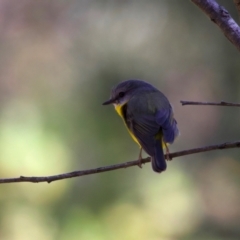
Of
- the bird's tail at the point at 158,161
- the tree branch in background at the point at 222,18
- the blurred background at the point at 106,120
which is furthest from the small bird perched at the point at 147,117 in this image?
the blurred background at the point at 106,120

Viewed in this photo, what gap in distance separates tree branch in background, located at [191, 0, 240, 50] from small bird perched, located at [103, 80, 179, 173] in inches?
25.5

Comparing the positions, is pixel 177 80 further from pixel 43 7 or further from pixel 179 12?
pixel 43 7

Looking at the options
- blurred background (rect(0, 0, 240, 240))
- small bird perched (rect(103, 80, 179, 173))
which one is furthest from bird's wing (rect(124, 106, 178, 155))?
blurred background (rect(0, 0, 240, 240))

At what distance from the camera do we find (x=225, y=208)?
5125 millimetres

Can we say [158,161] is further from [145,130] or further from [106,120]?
[106,120]

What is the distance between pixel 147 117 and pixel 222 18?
2.88 feet

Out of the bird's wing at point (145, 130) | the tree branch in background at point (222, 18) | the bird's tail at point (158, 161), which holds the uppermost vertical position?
the tree branch in background at point (222, 18)

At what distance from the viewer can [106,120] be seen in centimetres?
479

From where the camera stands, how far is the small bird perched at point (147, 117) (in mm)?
2422

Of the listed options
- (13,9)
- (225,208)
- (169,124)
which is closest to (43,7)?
(13,9)

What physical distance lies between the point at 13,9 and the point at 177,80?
6.19ft

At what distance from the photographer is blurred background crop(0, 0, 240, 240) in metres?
4.63

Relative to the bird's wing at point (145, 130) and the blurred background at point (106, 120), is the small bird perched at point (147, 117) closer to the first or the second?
the bird's wing at point (145, 130)

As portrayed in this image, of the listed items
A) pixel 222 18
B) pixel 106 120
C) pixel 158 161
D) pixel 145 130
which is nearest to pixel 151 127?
pixel 145 130
